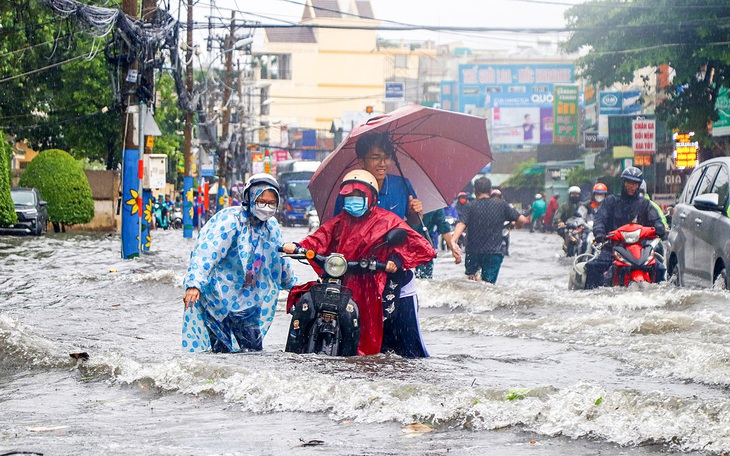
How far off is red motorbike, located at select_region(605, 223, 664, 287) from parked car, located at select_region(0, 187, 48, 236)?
2294cm

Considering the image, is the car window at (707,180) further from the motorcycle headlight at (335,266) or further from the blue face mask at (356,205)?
the motorcycle headlight at (335,266)

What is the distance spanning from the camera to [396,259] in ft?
24.4

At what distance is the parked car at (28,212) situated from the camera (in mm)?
32312

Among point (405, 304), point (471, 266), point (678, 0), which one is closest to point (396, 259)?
point (405, 304)

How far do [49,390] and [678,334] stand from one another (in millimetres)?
5117

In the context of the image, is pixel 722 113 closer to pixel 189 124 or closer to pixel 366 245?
pixel 189 124

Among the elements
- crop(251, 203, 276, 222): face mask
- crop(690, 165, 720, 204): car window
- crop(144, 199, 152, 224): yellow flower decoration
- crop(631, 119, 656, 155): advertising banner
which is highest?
crop(631, 119, 656, 155): advertising banner

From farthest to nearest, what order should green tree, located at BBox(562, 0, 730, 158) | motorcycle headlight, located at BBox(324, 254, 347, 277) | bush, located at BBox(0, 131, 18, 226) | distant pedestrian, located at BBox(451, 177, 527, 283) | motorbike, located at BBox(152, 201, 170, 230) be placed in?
motorbike, located at BBox(152, 201, 170, 230) → bush, located at BBox(0, 131, 18, 226) → green tree, located at BBox(562, 0, 730, 158) → distant pedestrian, located at BBox(451, 177, 527, 283) → motorcycle headlight, located at BBox(324, 254, 347, 277)

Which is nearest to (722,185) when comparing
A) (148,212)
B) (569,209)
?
(569,209)

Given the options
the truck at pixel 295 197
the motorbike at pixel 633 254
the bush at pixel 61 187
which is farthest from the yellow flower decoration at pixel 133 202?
the truck at pixel 295 197

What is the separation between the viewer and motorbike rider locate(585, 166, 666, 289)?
1256cm

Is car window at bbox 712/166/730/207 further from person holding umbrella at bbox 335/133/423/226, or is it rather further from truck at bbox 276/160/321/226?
truck at bbox 276/160/321/226

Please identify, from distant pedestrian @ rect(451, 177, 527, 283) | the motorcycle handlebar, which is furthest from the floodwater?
distant pedestrian @ rect(451, 177, 527, 283)

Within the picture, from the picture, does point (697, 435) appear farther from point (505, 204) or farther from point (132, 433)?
point (505, 204)
